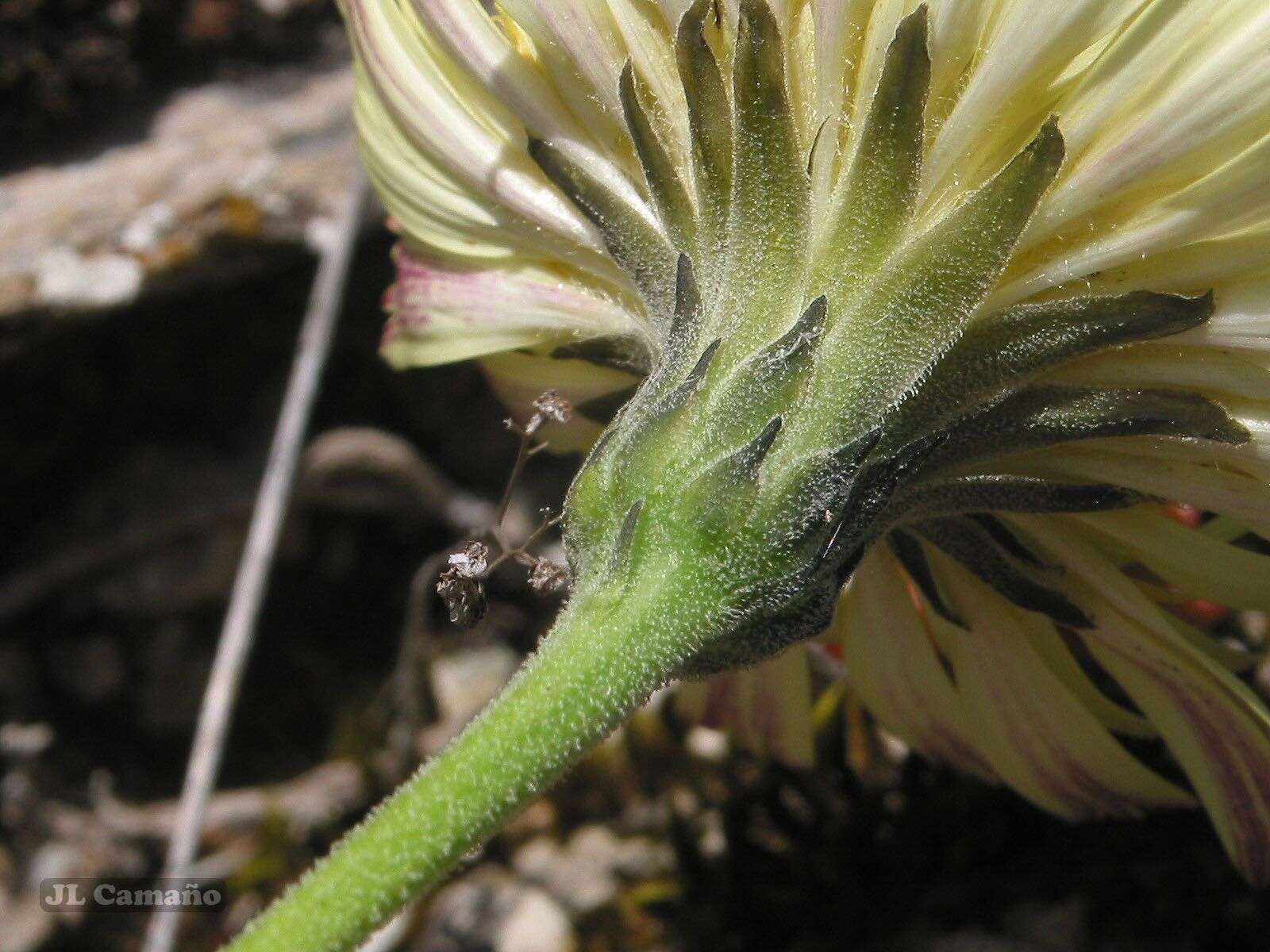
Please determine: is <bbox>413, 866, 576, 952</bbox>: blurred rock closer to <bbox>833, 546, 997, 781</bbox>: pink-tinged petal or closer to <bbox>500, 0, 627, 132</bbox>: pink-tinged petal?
<bbox>833, 546, 997, 781</bbox>: pink-tinged petal

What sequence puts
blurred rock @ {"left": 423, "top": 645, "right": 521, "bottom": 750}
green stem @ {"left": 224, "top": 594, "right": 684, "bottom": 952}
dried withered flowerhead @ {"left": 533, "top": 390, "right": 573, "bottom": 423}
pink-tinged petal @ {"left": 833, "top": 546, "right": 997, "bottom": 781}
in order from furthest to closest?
blurred rock @ {"left": 423, "top": 645, "right": 521, "bottom": 750} → pink-tinged petal @ {"left": 833, "top": 546, "right": 997, "bottom": 781} → dried withered flowerhead @ {"left": 533, "top": 390, "right": 573, "bottom": 423} → green stem @ {"left": 224, "top": 594, "right": 684, "bottom": 952}

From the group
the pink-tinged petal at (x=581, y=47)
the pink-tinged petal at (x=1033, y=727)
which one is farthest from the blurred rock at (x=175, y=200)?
the pink-tinged petal at (x=1033, y=727)

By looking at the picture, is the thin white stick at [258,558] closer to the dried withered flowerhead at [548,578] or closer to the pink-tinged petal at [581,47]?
the dried withered flowerhead at [548,578]

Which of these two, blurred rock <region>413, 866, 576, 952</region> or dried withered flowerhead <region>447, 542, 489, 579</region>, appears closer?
dried withered flowerhead <region>447, 542, 489, 579</region>

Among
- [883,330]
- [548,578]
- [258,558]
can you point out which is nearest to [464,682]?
[258,558]

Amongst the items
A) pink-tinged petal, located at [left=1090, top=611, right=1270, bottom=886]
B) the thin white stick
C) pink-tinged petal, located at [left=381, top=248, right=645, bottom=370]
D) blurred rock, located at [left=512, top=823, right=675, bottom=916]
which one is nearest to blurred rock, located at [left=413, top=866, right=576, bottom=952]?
blurred rock, located at [left=512, top=823, right=675, bottom=916]
